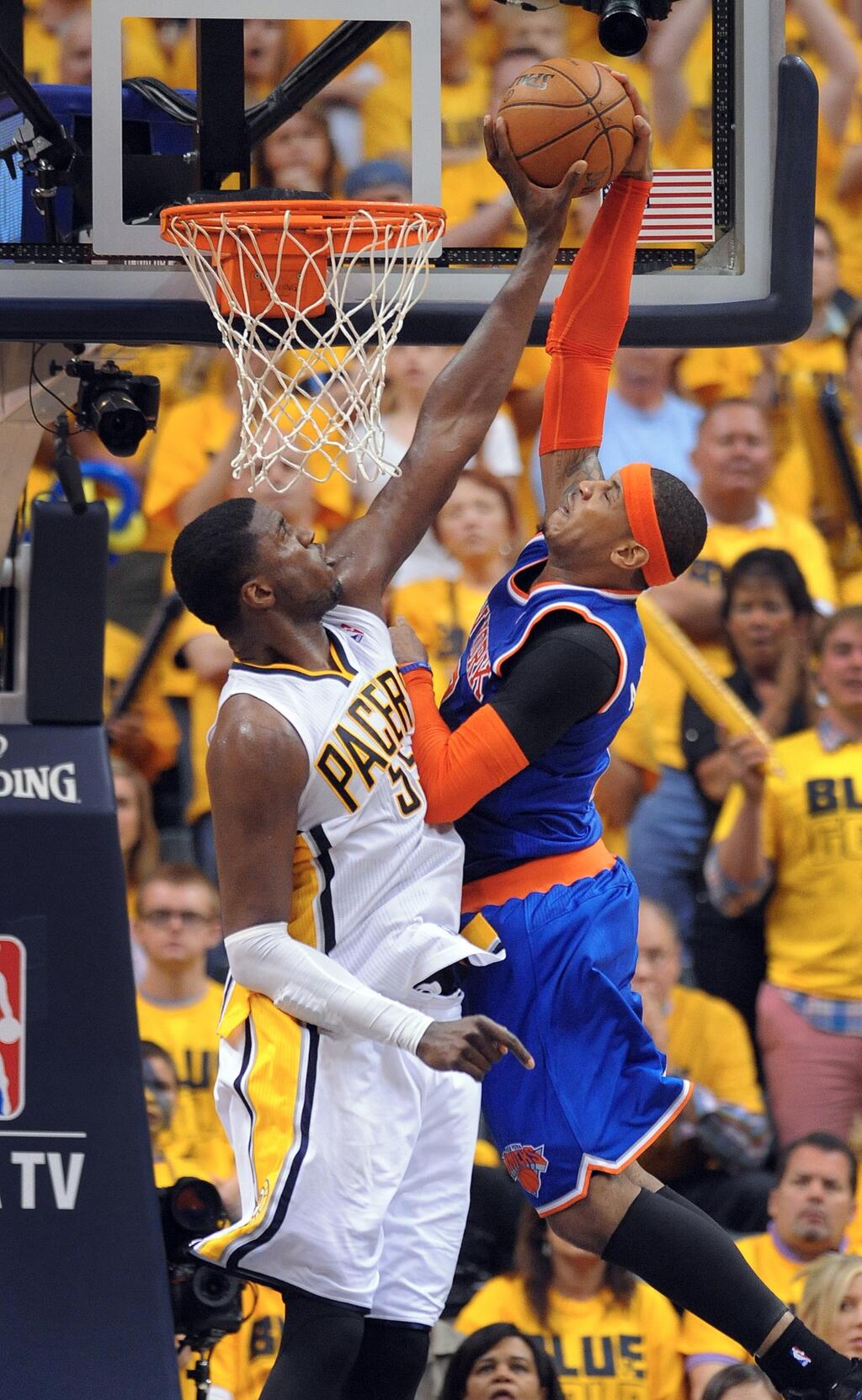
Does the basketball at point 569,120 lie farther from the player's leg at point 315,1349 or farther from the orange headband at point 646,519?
the player's leg at point 315,1349

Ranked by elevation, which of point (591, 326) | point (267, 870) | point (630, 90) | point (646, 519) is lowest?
point (267, 870)

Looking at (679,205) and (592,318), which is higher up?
(679,205)

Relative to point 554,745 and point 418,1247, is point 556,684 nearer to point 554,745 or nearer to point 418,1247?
point 554,745

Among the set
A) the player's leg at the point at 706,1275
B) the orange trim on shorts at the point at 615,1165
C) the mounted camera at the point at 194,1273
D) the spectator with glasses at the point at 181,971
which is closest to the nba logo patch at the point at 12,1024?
the mounted camera at the point at 194,1273

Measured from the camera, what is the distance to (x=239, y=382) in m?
3.98

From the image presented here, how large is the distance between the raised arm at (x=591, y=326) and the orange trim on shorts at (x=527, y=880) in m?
0.65

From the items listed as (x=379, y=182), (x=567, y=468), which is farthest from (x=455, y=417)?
(x=379, y=182)

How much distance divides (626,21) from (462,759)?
1.55 metres

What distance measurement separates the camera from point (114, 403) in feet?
13.7

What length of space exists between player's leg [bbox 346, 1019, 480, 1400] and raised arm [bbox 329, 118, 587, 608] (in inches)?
33.8

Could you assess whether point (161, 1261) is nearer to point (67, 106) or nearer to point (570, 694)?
point (570, 694)

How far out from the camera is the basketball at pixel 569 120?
3.59 meters

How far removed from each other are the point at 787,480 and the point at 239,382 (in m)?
2.65

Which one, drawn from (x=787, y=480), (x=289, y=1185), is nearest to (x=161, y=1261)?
(x=289, y=1185)
